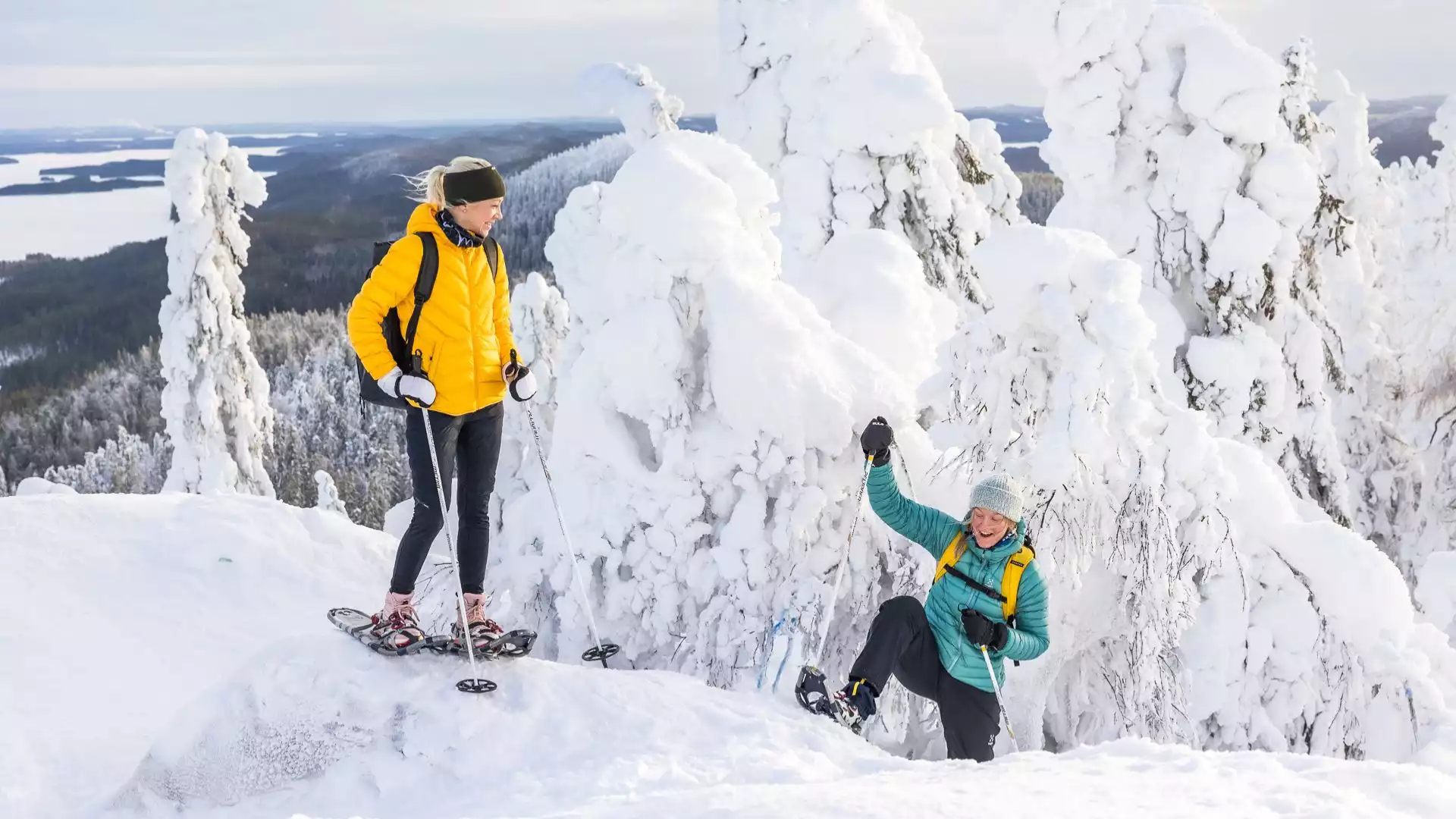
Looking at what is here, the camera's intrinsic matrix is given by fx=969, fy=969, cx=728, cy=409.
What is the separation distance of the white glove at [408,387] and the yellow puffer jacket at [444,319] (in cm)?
5

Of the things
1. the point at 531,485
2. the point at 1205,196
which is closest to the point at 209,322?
the point at 531,485

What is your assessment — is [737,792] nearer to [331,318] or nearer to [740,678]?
[740,678]

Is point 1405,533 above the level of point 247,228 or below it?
below

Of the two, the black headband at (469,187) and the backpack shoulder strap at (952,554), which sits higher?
the black headband at (469,187)

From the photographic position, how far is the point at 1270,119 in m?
9.52

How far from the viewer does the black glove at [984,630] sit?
476 cm

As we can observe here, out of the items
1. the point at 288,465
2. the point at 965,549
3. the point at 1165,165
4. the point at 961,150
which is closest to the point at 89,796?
the point at 965,549

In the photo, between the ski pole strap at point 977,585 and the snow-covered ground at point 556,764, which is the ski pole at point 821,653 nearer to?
the snow-covered ground at point 556,764

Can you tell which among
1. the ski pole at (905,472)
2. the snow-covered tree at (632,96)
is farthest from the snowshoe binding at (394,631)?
the snow-covered tree at (632,96)

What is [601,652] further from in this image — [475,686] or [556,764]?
[556,764]

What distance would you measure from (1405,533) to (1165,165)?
7224 millimetres

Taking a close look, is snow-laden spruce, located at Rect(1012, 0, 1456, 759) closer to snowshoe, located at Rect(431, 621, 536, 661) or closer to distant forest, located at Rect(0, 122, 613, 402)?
snowshoe, located at Rect(431, 621, 536, 661)

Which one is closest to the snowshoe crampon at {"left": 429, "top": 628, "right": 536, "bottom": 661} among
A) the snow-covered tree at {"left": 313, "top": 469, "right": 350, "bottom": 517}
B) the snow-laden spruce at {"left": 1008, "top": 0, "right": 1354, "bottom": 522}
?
the snow-laden spruce at {"left": 1008, "top": 0, "right": 1354, "bottom": 522}

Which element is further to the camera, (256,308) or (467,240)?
(256,308)
